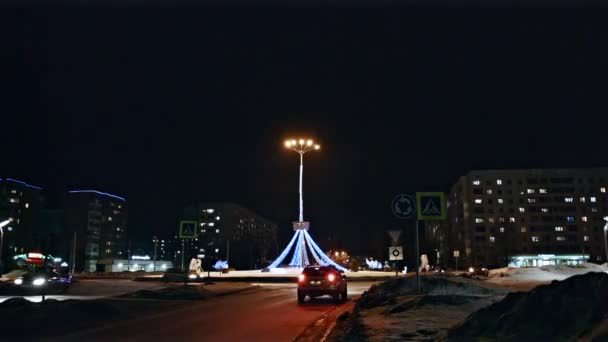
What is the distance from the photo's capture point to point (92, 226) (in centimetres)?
13775

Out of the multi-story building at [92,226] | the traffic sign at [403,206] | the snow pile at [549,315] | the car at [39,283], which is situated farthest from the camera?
the multi-story building at [92,226]

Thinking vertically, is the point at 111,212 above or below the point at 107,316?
above

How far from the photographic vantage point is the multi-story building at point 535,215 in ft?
353

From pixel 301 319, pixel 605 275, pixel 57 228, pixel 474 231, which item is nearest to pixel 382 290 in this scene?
pixel 301 319

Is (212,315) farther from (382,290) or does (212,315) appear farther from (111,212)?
(111,212)

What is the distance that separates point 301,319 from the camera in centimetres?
1519

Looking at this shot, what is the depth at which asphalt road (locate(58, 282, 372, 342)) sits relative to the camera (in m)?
11.6

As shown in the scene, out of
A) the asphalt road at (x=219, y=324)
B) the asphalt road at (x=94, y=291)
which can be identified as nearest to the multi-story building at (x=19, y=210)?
the asphalt road at (x=94, y=291)

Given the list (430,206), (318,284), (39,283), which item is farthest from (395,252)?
(39,283)

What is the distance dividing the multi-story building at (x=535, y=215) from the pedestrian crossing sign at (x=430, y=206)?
97.0 m

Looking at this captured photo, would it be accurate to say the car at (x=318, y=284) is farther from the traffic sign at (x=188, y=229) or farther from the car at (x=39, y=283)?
the car at (x=39, y=283)

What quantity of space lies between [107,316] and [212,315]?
10.2ft

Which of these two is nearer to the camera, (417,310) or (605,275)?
(605,275)

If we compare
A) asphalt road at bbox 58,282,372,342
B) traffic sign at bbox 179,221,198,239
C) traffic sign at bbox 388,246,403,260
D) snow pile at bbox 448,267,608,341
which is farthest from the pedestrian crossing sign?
traffic sign at bbox 179,221,198,239
